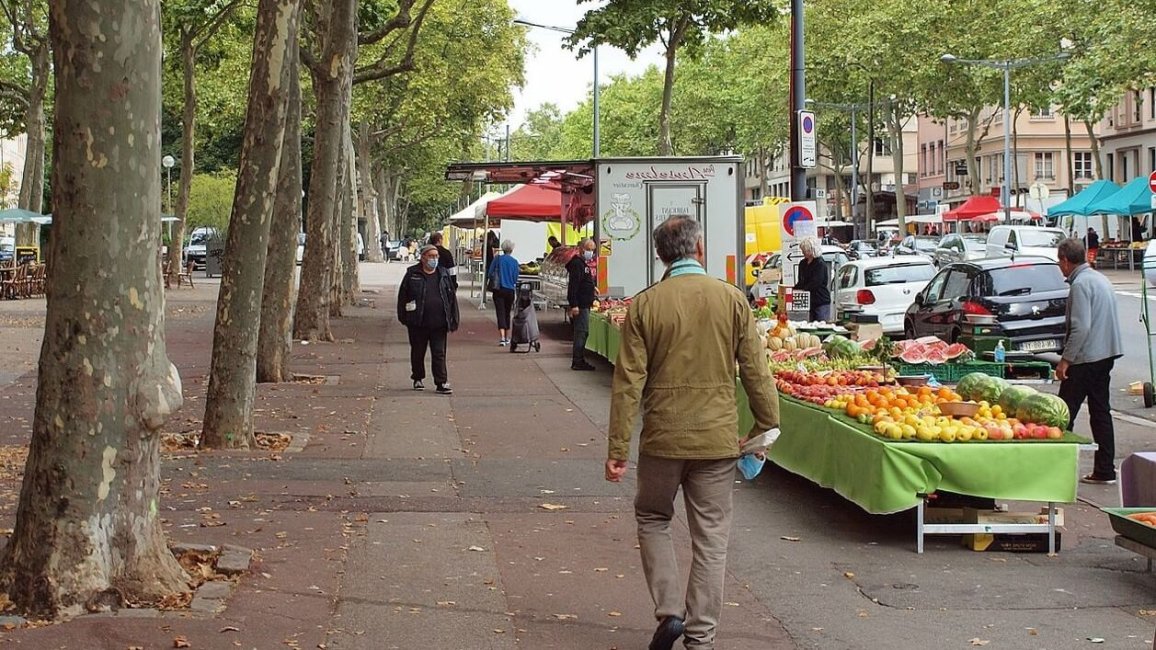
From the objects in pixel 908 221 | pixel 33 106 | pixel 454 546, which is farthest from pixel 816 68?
pixel 454 546

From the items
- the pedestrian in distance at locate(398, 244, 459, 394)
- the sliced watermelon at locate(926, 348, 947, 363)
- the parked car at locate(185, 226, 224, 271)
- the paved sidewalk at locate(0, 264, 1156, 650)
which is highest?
the parked car at locate(185, 226, 224, 271)

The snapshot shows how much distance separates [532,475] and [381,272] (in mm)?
59402

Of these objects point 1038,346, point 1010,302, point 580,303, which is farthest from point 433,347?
point 1038,346

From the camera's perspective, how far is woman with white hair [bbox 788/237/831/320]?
67.7ft

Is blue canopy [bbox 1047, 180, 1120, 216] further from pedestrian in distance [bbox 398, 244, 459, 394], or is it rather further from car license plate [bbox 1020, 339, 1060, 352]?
pedestrian in distance [bbox 398, 244, 459, 394]

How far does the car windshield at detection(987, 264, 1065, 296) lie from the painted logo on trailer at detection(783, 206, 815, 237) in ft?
8.52

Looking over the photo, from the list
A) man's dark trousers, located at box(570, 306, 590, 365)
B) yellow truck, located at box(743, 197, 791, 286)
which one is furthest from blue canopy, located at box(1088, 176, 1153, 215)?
man's dark trousers, located at box(570, 306, 590, 365)

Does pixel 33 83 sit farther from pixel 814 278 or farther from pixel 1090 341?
pixel 1090 341

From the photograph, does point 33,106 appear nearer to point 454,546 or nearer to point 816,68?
point 454,546

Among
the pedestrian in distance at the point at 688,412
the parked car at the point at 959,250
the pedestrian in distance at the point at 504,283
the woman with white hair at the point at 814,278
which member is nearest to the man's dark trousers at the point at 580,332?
the woman with white hair at the point at 814,278

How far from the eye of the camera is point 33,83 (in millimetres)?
40594

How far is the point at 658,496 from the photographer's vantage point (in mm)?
6750

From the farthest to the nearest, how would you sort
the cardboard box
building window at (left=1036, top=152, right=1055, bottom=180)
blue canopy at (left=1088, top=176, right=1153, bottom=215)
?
building window at (left=1036, top=152, right=1055, bottom=180)
blue canopy at (left=1088, top=176, right=1153, bottom=215)
the cardboard box

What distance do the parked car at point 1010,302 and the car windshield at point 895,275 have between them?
5.31 meters
